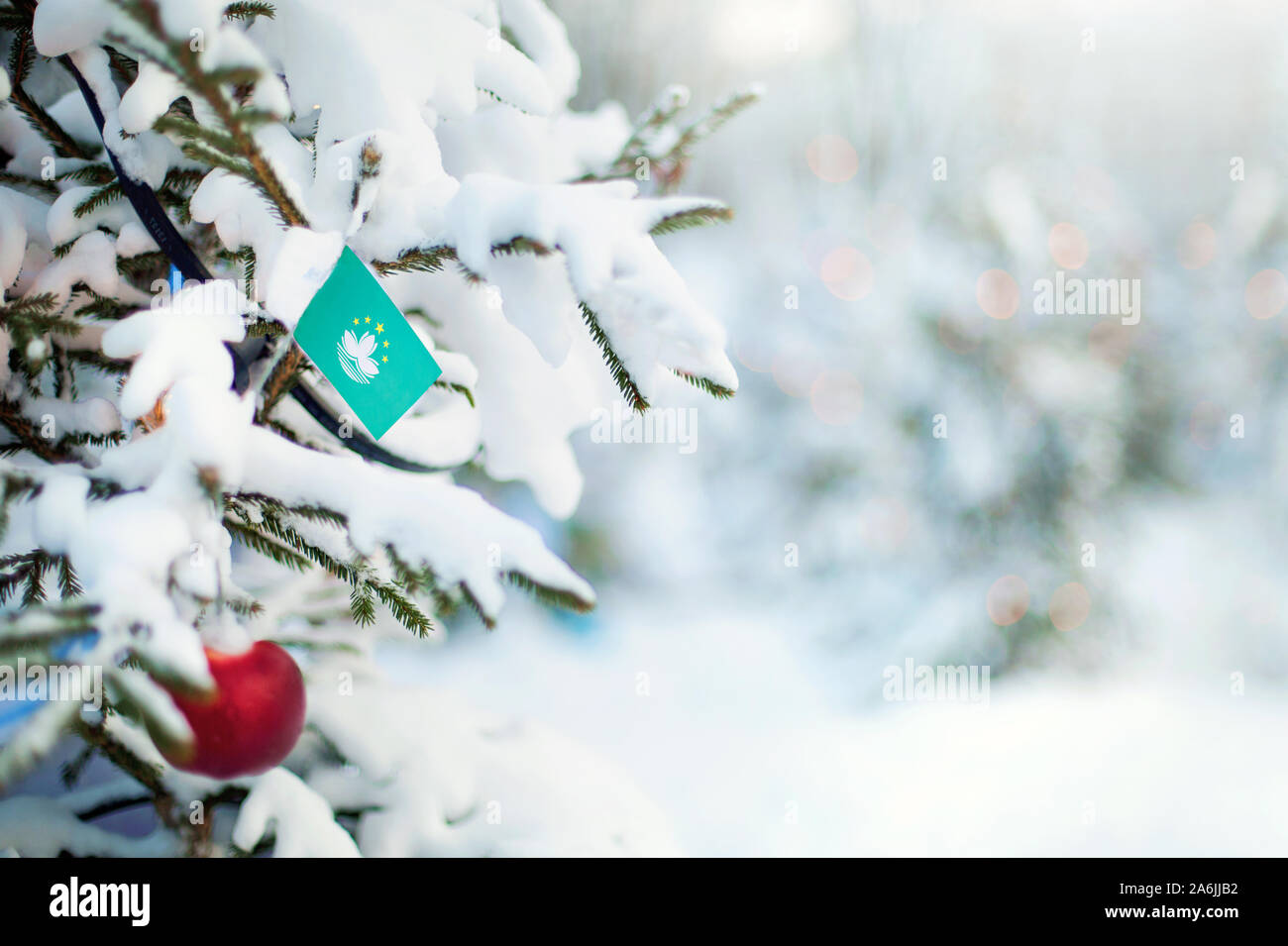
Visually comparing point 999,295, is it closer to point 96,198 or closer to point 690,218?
point 690,218

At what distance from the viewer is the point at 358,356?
41cm

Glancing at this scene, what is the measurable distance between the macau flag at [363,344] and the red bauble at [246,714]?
0.54 ft

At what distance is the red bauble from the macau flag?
0.16 metres

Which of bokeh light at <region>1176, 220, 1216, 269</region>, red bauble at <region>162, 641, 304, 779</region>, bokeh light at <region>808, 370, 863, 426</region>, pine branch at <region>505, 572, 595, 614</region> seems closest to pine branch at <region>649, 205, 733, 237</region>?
pine branch at <region>505, 572, 595, 614</region>

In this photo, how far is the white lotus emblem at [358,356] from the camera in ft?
1.34

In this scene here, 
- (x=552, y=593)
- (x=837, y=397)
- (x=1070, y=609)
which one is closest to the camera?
(x=552, y=593)

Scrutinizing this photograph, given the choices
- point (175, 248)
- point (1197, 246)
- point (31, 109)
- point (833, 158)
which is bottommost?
point (175, 248)

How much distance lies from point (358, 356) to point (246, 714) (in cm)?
22

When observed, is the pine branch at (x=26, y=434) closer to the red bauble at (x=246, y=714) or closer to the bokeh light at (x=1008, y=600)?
the red bauble at (x=246, y=714)

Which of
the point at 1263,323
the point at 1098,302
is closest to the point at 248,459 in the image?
the point at 1098,302

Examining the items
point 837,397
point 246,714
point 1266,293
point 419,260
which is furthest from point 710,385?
point 1266,293

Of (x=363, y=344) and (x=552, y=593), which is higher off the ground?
(x=363, y=344)

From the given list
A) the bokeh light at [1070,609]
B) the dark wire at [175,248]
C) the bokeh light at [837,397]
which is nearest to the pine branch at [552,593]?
the dark wire at [175,248]

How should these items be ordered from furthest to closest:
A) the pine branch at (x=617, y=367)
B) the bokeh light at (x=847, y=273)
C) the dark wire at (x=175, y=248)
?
1. the bokeh light at (x=847, y=273)
2. the dark wire at (x=175, y=248)
3. the pine branch at (x=617, y=367)
